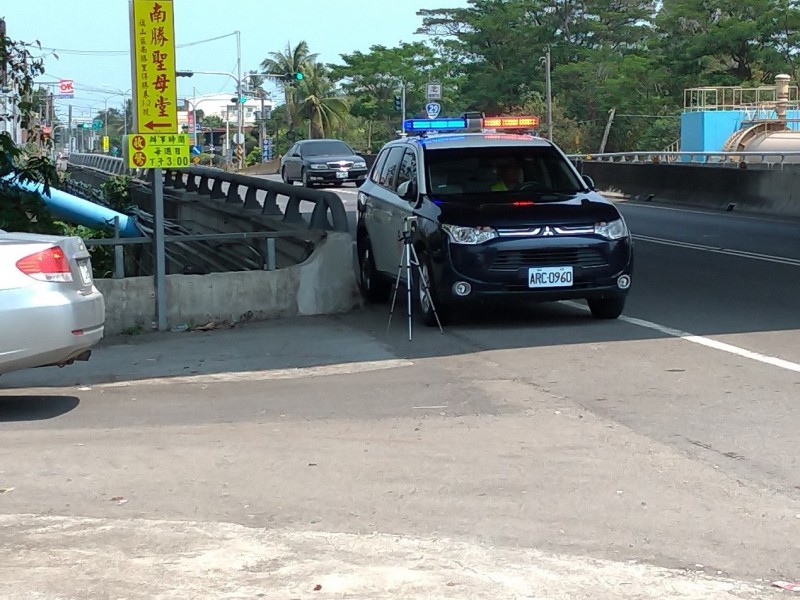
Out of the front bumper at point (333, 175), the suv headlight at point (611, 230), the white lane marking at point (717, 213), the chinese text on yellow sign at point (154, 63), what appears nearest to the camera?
A: the suv headlight at point (611, 230)

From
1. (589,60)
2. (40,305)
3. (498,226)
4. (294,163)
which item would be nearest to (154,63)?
(498,226)

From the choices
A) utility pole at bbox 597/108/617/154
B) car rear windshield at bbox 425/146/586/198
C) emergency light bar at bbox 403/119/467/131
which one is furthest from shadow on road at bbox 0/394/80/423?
utility pole at bbox 597/108/617/154

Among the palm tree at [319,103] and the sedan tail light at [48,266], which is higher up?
the palm tree at [319,103]

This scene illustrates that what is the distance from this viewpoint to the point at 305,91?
112 m

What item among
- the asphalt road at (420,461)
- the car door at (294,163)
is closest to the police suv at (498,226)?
the asphalt road at (420,461)

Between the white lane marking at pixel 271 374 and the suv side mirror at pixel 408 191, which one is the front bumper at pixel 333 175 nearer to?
the suv side mirror at pixel 408 191

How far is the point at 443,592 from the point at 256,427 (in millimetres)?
3417

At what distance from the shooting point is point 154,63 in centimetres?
1218

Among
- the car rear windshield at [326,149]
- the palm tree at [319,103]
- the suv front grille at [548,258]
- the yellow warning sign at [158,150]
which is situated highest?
the palm tree at [319,103]

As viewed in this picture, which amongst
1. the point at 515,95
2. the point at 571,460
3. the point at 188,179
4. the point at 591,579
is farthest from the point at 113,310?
the point at 515,95

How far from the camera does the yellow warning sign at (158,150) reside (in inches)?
482

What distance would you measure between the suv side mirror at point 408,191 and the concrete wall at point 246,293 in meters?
1.15

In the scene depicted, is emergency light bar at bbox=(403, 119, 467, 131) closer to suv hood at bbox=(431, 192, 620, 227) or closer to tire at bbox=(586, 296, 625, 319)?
suv hood at bbox=(431, 192, 620, 227)

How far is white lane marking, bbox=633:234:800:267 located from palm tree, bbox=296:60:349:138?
299ft
